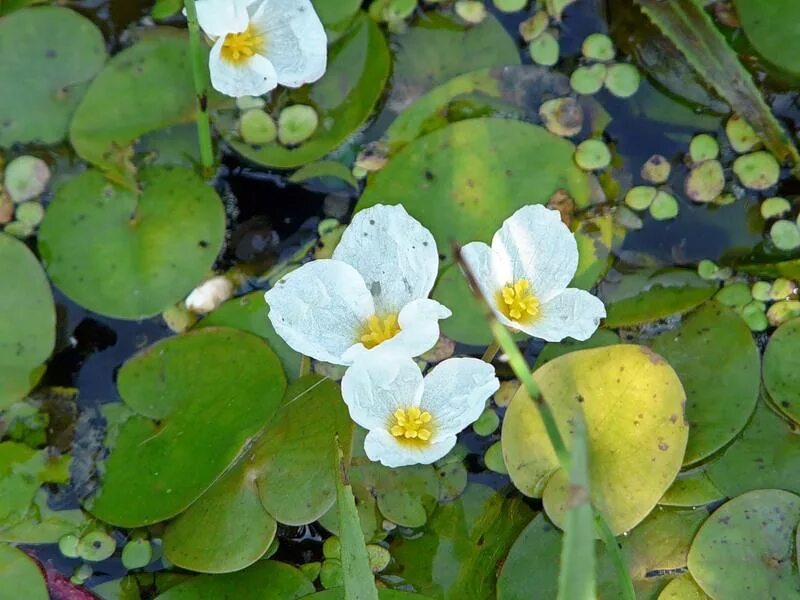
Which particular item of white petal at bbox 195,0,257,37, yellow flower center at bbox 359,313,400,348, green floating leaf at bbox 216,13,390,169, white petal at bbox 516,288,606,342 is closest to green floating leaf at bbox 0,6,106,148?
green floating leaf at bbox 216,13,390,169

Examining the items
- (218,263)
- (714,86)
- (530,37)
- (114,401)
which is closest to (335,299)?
(218,263)

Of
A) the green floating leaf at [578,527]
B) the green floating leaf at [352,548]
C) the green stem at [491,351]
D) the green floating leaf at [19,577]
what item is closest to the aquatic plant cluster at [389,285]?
the green floating leaf at [19,577]

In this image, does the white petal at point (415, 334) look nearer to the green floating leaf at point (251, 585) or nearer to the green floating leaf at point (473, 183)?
the green floating leaf at point (473, 183)

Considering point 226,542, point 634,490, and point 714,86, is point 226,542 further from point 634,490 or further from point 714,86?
point 714,86

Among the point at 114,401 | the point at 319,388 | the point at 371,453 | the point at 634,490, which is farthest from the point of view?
the point at 114,401

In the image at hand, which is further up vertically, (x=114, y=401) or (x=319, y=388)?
(x=319, y=388)

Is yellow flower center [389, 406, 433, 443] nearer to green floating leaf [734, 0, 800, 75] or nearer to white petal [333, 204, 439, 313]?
white petal [333, 204, 439, 313]

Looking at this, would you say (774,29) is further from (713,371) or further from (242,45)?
(242,45)
